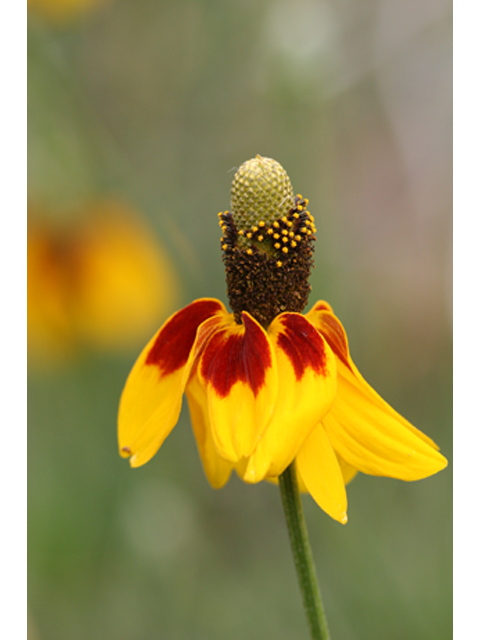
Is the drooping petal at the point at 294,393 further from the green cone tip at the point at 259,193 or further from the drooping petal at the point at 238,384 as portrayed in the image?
the green cone tip at the point at 259,193

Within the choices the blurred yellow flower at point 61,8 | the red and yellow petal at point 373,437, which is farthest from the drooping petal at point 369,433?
the blurred yellow flower at point 61,8

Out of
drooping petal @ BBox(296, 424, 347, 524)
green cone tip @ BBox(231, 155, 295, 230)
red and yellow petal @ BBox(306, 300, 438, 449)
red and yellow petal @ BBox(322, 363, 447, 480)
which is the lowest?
drooping petal @ BBox(296, 424, 347, 524)

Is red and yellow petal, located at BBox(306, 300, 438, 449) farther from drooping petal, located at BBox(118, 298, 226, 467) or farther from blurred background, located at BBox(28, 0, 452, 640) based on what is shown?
blurred background, located at BBox(28, 0, 452, 640)

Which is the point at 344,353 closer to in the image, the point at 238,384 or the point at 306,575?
the point at 238,384

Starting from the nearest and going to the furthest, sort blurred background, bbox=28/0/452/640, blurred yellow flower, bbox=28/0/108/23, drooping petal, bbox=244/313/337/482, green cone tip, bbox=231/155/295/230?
drooping petal, bbox=244/313/337/482 → green cone tip, bbox=231/155/295/230 → blurred background, bbox=28/0/452/640 → blurred yellow flower, bbox=28/0/108/23

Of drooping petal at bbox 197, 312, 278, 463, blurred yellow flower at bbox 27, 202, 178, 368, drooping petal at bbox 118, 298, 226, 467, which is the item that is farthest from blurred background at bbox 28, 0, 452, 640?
drooping petal at bbox 197, 312, 278, 463

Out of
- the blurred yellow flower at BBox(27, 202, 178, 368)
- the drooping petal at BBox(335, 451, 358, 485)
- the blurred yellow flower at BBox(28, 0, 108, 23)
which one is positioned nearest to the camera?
the drooping petal at BBox(335, 451, 358, 485)

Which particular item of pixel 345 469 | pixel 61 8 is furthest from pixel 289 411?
pixel 61 8

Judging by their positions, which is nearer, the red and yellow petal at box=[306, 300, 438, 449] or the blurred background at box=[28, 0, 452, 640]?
the red and yellow petal at box=[306, 300, 438, 449]
